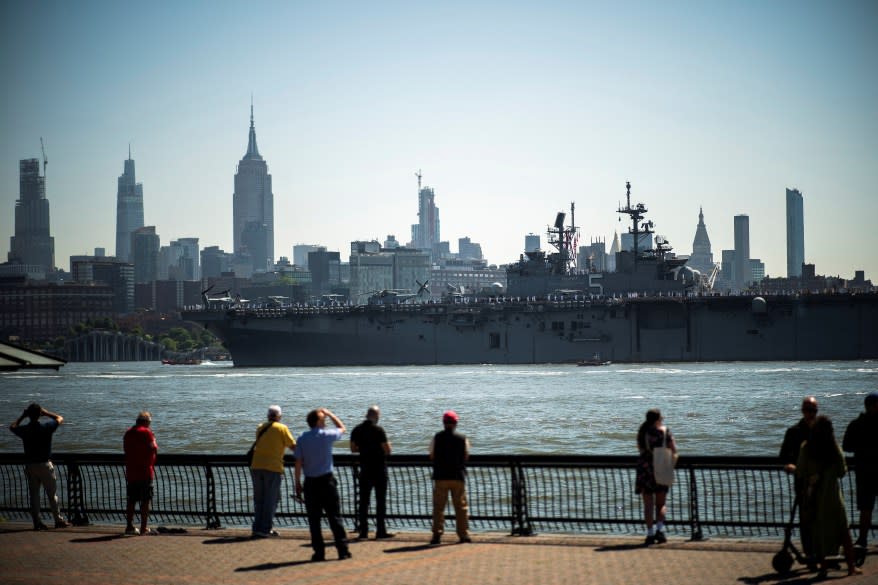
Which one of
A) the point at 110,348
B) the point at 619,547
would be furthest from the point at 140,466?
the point at 110,348

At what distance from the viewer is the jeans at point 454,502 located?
1286cm

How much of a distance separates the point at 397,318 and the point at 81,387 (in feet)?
69.0

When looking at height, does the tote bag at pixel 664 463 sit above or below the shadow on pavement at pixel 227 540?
above

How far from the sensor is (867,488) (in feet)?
38.1

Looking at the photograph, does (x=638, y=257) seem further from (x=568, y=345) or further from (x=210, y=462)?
(x=210, y=462)

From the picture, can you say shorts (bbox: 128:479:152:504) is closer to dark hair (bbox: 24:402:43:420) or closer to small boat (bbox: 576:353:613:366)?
dark hair (bbox: 24:402:43:420)

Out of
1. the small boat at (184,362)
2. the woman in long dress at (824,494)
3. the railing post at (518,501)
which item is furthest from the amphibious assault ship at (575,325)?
the woman in long dress at (824,494)

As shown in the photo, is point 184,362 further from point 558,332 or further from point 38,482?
point 38,482

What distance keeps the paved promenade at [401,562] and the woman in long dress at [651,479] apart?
0.77 feet

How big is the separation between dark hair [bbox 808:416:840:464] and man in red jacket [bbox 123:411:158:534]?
7.30m

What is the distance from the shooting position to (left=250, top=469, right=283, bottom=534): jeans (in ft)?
44.1

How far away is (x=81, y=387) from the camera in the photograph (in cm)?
7500

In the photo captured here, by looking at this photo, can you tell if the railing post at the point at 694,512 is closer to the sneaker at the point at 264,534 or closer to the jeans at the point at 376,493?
the jeans at the point at 376,493

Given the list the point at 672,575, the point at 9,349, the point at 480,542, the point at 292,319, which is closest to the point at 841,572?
the point at 672,575
